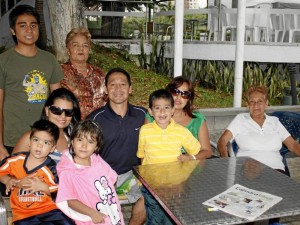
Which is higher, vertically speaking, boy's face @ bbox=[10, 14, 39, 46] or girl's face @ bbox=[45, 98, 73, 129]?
boy's face @ bbox=[10, 14, 39, 46]

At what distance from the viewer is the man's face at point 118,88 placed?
351cm

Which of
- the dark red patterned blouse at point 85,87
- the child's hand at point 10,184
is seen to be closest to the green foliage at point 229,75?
the dark red patterned blouse at point 85,87

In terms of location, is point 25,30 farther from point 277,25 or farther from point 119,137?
point 277,25

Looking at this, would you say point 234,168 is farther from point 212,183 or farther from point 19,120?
point 19,120

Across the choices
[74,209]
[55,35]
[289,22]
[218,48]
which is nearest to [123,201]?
[74,209]

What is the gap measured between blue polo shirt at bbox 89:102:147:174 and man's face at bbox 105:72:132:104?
4.7 inches

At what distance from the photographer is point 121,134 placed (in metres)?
3.51

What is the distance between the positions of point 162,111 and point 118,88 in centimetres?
44

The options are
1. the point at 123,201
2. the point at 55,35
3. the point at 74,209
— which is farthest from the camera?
the point at 55,35

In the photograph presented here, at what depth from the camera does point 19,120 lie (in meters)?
3.55

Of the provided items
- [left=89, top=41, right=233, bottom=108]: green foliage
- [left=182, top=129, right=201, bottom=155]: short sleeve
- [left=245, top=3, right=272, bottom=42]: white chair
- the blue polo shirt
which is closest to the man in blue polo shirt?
the blue polo shirt

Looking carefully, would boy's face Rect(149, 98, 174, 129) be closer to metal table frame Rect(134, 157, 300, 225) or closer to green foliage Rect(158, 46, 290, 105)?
metal table frame Rect(134, 157, 300, 225)

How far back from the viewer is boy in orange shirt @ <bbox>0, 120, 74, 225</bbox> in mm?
2824

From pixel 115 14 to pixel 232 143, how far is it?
11.2 meters
